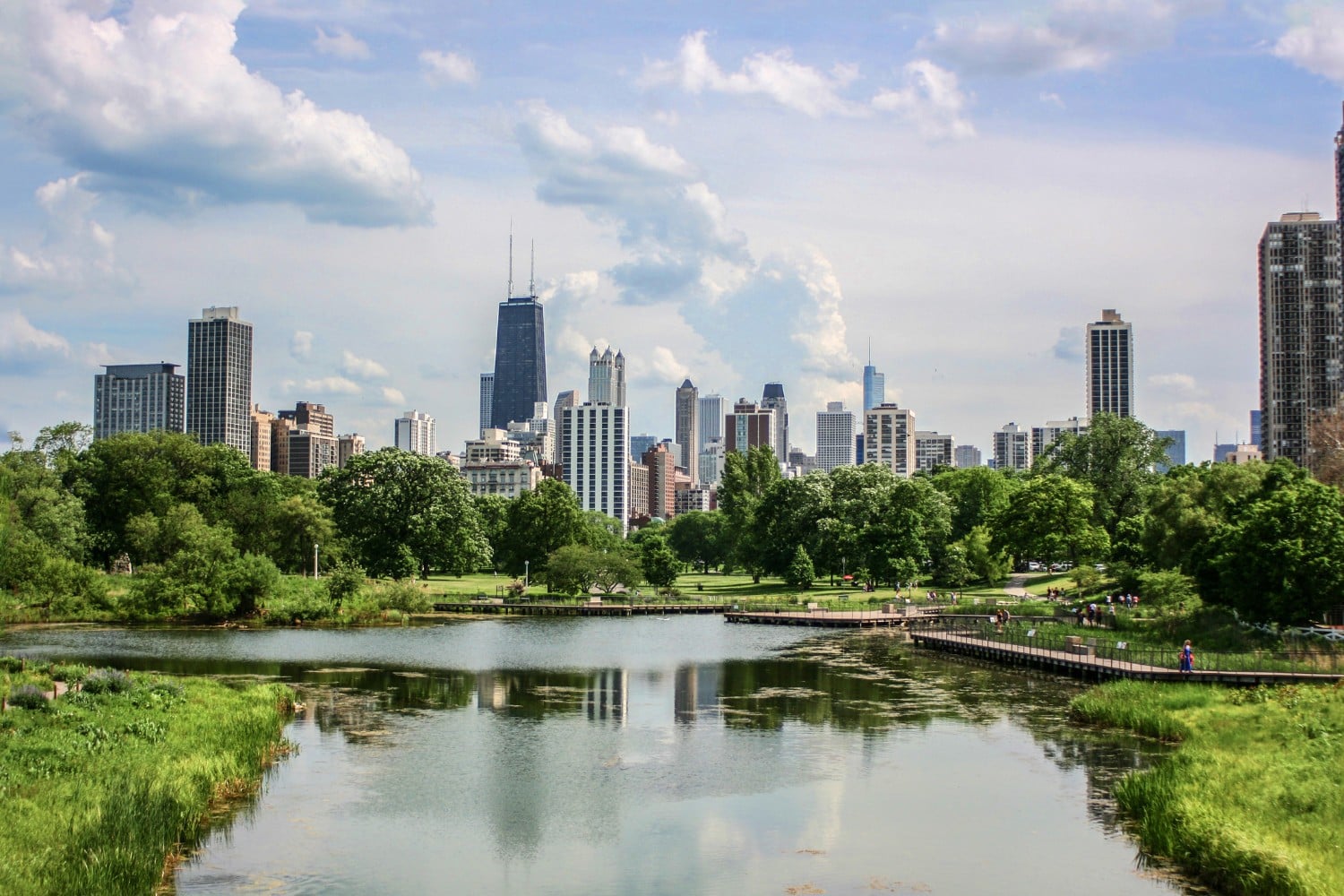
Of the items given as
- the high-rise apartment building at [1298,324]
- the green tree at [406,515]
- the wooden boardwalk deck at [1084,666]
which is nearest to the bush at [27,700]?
the wooden boardwalk deck at [1084,666]

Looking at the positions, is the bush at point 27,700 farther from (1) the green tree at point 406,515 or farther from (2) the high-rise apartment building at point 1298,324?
(2) the high-rise apartment building at point 1298,324

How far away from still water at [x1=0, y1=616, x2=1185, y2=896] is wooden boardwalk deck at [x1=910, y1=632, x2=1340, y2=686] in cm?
159

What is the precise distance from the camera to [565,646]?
214 feet

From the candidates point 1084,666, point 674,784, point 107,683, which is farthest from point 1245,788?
point 107,683

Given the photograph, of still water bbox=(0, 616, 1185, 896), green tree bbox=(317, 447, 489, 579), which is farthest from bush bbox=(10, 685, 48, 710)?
green tree bbox=(317, 447, 489, 579)

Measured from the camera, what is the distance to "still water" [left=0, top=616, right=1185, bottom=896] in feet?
76.4

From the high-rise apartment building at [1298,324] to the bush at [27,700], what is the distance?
16927 centimetres

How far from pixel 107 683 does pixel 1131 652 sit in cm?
3745

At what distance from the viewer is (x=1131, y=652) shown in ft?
159

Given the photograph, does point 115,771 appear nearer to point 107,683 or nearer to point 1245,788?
point 107,683

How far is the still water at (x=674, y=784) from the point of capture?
23.3m

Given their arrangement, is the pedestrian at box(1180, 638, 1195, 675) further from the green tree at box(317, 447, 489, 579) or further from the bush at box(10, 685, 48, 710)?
the green tree at box(317, 447, 489, 579)

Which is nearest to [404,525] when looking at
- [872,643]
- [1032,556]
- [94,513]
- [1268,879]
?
[94,513]

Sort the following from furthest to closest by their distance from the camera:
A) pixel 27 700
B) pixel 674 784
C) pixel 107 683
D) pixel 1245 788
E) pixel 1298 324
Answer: pixel 1298 324 → pixel 107 683 → pixel 27 700 → pixel 674 784 → pixel 1245 788
